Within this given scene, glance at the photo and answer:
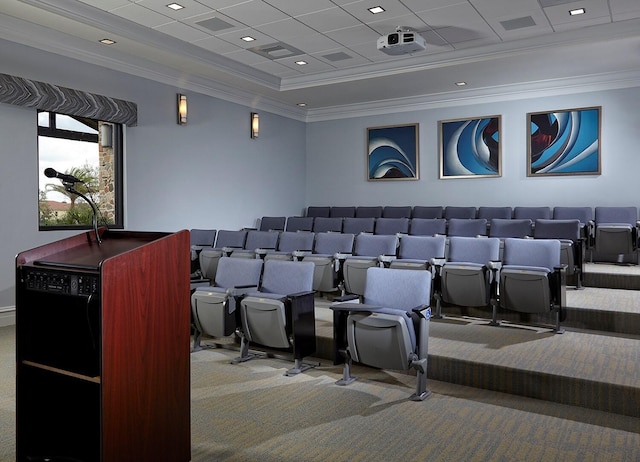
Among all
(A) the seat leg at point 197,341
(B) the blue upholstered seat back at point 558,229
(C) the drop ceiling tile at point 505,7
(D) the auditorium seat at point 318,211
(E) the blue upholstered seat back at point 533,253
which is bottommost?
(A) the seat leg at point 197,341

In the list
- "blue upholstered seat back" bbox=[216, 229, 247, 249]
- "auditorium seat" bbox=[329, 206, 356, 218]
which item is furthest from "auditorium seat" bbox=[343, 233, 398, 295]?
"auditorium seat" bbox=[329, 206, 356, 218]

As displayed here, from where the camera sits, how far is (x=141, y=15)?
5855mm

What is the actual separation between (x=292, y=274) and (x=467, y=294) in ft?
5.27

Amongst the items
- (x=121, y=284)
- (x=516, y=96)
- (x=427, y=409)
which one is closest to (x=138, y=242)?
(x=121, y=284)

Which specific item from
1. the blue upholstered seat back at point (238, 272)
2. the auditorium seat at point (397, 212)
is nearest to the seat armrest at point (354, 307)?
the blue upholstered seat back at point (238, 272)

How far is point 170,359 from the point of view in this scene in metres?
2.13

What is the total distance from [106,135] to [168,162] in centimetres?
97

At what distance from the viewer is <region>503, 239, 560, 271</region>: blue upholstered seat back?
15.3ft

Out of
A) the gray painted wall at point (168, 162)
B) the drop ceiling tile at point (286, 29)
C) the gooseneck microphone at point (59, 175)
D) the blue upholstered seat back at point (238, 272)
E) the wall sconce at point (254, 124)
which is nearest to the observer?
the gooseneck microphone at point (59, 175)

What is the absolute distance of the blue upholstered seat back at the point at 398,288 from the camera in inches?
144

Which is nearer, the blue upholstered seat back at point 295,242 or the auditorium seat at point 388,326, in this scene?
the auditorium seat at point 388,326

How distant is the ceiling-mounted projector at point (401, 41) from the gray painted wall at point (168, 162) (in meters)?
3.19

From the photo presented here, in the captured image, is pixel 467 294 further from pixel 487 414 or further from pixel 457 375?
pixel 487 414

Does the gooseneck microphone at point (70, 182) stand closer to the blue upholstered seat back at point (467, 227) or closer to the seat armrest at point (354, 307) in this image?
the seat armrest at point (354, 307)
